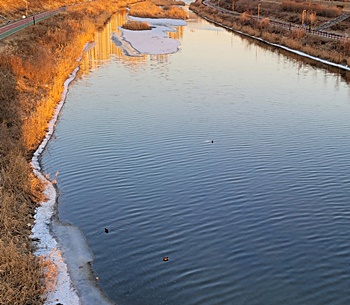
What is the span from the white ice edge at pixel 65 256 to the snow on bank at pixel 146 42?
82.6 ft

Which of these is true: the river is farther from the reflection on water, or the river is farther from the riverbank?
the riverbank

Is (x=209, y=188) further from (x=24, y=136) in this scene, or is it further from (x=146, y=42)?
(x=146, y=42)

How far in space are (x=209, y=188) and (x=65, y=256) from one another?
4180 mm

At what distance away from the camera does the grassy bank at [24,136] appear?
742cm

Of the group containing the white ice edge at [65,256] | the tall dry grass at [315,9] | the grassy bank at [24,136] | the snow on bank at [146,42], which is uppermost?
the tall dry grass at [315,9]

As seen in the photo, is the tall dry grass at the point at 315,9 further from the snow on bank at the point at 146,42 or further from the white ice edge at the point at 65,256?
the white ice edge at the point at 65,256

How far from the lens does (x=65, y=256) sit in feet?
29.1

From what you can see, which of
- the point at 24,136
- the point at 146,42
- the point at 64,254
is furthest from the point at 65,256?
the point at 146,42

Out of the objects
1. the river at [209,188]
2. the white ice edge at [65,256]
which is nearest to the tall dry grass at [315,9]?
the river at [209,188]

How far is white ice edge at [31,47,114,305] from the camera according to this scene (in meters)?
7.62

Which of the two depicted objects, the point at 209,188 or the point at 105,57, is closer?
the point at 209,188

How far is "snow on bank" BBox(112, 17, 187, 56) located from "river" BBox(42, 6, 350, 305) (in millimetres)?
12248

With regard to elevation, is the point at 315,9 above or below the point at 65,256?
above

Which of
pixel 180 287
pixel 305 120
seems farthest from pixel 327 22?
pixel 180 287
